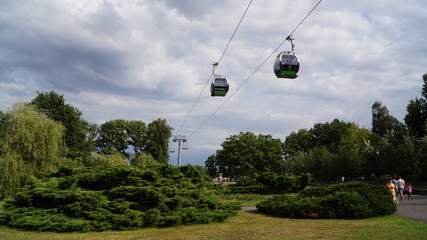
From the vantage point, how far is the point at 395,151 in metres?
41.5

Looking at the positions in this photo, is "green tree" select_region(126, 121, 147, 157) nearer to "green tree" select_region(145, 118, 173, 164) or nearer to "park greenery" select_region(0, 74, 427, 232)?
"green tree" select_region(145, 118, 173, 164)

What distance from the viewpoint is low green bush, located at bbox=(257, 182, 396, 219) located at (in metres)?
15.3

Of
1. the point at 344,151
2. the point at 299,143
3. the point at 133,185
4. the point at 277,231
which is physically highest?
the point at 299,143

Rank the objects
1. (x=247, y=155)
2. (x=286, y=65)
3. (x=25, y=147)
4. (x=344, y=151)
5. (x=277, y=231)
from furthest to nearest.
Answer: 1. (x=247, y=155)
2. (x=344, y=151)
3. (x=25, y=147)
4. (x=286, y=65)
5. (x=277, y=231)

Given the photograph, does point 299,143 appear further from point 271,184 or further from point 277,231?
point 277,231

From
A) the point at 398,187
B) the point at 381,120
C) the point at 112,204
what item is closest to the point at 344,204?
the point at 112,204

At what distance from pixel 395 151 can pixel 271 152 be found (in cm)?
3681

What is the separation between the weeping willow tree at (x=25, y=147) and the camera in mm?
25891

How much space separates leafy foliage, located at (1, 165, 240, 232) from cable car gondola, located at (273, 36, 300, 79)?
6.80 m

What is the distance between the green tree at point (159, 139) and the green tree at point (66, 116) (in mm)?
25204

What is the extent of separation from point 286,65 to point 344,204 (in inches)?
274

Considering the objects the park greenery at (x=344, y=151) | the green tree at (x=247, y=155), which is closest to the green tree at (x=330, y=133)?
the park greenery at (x=344, y=151)

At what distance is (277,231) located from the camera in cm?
1256

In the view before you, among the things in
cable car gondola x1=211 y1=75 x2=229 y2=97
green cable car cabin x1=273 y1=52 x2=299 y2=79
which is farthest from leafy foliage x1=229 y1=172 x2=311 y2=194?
green cable car cabin x1=273 y1=52 x2=299 y2=79
